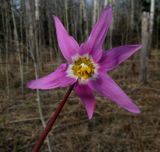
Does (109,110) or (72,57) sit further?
(109,110)

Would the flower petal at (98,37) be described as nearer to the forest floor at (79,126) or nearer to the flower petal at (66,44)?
the flower petal at (66,44)

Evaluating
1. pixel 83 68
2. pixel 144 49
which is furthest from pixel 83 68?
pixel 144 49

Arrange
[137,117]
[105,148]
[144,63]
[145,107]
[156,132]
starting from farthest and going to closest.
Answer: [144,63], [145,107], [137,117], [156,132], [105,148]

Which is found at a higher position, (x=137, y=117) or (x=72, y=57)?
(x=72, y=57)

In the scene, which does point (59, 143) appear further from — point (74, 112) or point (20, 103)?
point (20, 103)

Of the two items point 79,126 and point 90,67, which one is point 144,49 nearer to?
point 79,126

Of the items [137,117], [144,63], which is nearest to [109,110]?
[137,117]

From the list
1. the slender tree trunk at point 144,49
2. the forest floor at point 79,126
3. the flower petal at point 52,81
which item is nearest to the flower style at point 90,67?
the flower petal at point 52,81

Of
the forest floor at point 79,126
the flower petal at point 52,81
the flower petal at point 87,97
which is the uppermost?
the flower petal at point 52,81
